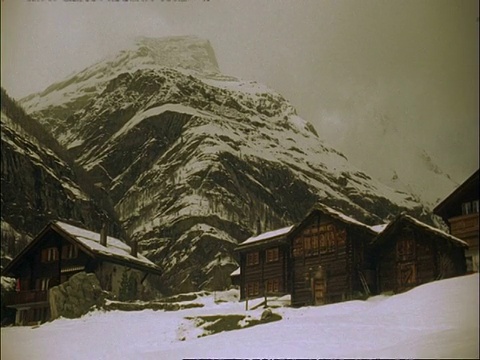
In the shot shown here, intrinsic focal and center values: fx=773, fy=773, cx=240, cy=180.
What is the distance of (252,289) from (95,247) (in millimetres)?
3006

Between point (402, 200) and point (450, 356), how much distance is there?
226cm

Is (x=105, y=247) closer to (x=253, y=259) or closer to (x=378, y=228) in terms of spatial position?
(x=253, y=259)

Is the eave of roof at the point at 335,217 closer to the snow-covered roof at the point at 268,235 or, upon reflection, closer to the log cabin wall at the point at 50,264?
the snow-covered roof at the point at 268,235

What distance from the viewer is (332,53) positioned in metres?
11.7

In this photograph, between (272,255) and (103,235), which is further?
(103,235)

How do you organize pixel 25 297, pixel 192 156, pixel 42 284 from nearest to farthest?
pixel 192 156 < pixel 42 284 < pixel 25 297

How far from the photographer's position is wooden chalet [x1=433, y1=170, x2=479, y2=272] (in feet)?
31.1

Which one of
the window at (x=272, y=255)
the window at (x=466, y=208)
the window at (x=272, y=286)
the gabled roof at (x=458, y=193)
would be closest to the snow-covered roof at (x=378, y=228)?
the gabled roof at (x=458, y=193)

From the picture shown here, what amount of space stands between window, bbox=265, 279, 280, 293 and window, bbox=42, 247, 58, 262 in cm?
404

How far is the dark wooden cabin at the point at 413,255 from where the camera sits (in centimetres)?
968

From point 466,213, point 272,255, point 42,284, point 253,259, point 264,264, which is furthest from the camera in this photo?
point 42,284

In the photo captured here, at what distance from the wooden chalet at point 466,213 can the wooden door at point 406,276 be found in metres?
0.70

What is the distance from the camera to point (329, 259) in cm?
1070

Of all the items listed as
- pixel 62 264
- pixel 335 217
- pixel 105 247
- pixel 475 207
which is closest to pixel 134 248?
pixel 105 247
